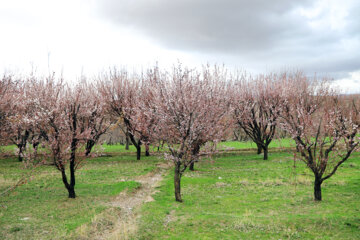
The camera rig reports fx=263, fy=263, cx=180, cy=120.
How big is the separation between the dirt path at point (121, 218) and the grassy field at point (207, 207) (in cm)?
31

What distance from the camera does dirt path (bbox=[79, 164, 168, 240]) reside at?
38.9ft

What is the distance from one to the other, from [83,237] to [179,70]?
12051mm

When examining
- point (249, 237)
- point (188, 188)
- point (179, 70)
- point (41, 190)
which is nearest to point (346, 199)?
point (249, 237)

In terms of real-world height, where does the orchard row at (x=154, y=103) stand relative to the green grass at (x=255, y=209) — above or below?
above

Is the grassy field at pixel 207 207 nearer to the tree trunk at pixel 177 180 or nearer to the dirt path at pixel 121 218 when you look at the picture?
the dirt path at pixel 121 218

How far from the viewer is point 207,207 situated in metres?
15.6

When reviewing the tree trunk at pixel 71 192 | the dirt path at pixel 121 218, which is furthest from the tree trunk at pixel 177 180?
the tree trunk at pixel 71 192

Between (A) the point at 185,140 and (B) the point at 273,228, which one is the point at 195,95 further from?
(B) the point at 273,228

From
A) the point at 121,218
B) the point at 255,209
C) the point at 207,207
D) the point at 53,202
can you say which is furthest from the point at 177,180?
the point at 53,202

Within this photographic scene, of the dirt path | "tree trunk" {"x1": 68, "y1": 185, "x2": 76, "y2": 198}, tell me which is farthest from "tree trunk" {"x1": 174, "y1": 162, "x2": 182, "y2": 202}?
"tree trunk" {"x1": 68, "y1": 185, "x2": 76, "y2": 198}

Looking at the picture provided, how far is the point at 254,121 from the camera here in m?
37.1

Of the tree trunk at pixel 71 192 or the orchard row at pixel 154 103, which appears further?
the orchard row at pixel 154 103

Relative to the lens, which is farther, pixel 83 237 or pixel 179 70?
pixel 179 70

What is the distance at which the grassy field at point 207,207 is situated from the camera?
38.6ft
